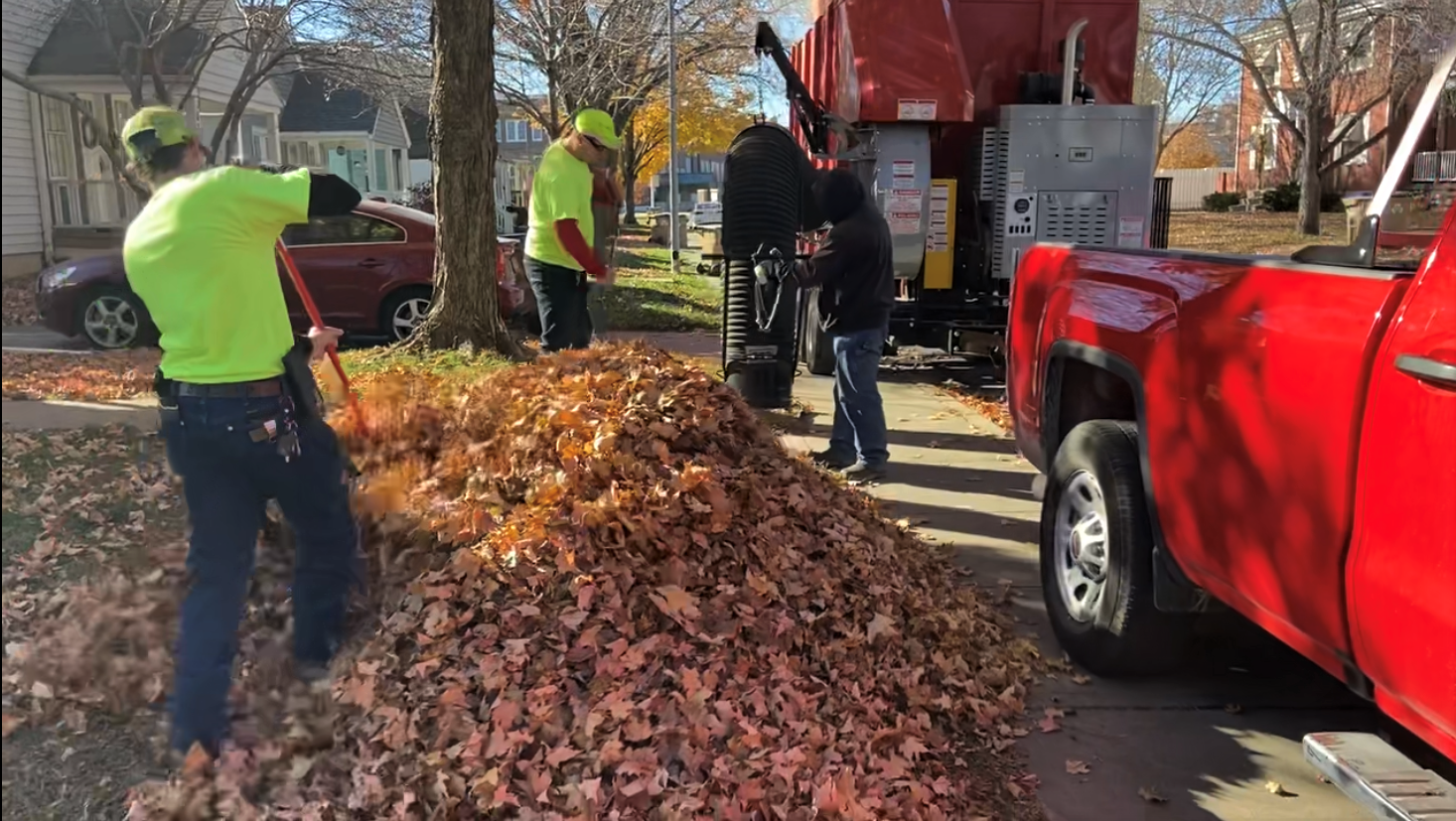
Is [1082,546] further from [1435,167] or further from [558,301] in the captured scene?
[558,301]

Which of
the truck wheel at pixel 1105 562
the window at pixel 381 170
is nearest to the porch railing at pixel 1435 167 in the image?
the truck wheel at pixel 1105 562

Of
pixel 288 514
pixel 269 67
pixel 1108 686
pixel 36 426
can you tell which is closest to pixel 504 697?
pixel 288 514

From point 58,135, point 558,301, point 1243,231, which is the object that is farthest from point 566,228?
point 1243,231

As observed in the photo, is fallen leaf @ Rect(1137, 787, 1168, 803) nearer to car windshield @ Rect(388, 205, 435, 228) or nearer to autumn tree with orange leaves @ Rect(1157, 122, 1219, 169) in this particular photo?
car windshield @ Rect(388, 205, 435, 228)

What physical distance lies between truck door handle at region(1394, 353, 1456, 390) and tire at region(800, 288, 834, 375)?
287 inches

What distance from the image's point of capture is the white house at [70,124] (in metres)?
4.19

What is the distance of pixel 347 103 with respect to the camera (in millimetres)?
31562

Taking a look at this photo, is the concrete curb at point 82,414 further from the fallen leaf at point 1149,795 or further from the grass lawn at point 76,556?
the fallen leaf at point 1149,795

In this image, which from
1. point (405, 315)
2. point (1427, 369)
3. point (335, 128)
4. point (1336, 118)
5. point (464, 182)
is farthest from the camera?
point (335, 128)

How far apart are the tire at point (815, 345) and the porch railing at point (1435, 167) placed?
6.45m

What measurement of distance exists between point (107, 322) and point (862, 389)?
313 inches

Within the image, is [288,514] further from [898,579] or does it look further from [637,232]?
[637,232]

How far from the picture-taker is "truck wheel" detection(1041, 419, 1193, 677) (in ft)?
13.2

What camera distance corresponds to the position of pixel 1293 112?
3116 centimetres
